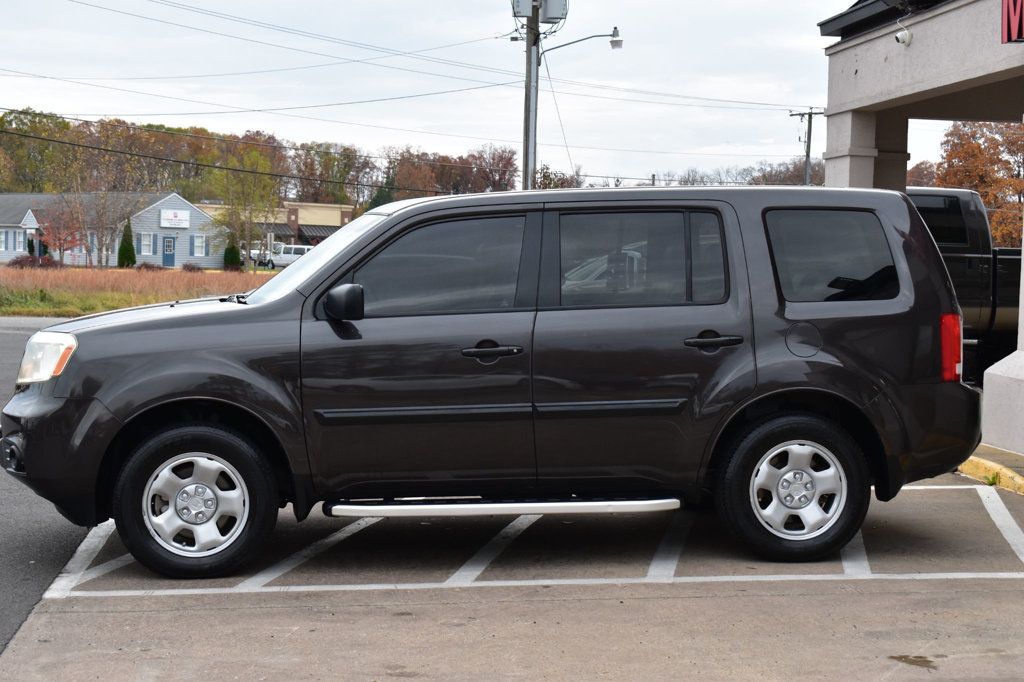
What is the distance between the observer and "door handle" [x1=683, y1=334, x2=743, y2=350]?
631cm

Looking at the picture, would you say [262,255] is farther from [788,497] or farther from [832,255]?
[788,497]

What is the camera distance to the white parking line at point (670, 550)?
20.9ft

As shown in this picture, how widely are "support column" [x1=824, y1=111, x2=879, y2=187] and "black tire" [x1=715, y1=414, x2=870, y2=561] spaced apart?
9.26 m

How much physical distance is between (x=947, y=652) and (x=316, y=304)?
10.8 ft

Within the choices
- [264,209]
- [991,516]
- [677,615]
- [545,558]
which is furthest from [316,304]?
[264,209]

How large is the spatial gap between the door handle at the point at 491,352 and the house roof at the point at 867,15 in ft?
28.8

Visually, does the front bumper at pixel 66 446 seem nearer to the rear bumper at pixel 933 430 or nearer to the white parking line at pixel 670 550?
the white parking line at pixel 670 550

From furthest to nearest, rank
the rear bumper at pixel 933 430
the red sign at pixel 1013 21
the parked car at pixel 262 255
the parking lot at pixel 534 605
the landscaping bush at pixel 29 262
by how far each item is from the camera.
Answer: the parked car at pixel 262 255 < the landscaping bush at pixel 29 262 < the red sign at pixel 1013 21 < the rear bumper at pixel 933 430 < the parking lot at pixel 534 605

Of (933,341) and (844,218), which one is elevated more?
(844,218)

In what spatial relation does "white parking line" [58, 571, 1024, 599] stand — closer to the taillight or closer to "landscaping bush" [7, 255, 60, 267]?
the taillight

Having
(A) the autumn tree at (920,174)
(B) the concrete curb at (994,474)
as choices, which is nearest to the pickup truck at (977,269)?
(B) the concrete curb at (994,474)

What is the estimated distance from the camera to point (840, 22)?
14914 millimetres

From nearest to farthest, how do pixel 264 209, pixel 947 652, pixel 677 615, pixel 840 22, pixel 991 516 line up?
pixel 947 652 → pixel 677 615 → pixel 991 516 → pixel 840 22 → pixel 264 209

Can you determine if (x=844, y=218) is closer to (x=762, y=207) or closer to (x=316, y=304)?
(x=762, y=207)
